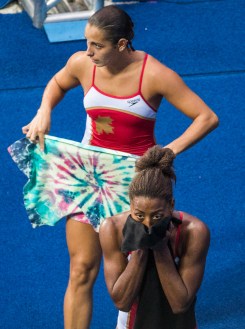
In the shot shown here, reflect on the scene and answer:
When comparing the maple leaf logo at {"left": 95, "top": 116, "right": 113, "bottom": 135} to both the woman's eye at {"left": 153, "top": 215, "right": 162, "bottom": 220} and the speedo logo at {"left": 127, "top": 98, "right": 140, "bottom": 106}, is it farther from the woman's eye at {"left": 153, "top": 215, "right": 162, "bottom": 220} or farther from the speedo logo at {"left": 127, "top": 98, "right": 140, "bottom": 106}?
the woman's eye at {"left": 153, "top": 215, "right": 162, "bottom": 220}

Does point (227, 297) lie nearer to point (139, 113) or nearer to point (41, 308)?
point (41, 308)

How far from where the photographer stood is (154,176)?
2752 millimetres

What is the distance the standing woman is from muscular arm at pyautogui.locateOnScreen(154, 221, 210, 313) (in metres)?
0.66

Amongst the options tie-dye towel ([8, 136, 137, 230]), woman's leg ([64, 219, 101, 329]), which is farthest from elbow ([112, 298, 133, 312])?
woman's leg ([64, 219, 101, 329])

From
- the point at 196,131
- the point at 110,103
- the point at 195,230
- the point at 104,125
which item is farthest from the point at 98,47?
the point at 195,230

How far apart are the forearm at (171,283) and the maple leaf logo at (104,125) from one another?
1.06 metres

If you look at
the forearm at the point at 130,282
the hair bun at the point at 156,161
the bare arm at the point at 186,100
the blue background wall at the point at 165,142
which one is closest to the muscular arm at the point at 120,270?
the forearm at the point at 130,282

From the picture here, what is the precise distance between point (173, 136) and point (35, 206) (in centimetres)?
208

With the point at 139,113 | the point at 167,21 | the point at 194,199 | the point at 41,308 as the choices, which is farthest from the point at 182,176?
the point at 167,21

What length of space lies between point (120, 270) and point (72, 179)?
0.90 metres

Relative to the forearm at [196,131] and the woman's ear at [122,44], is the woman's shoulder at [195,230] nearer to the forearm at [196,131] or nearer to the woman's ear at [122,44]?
the forearm at [196,131]

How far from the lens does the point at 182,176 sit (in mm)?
5363

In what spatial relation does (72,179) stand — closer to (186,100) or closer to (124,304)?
(186,100)

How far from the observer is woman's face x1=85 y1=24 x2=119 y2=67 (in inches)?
138
